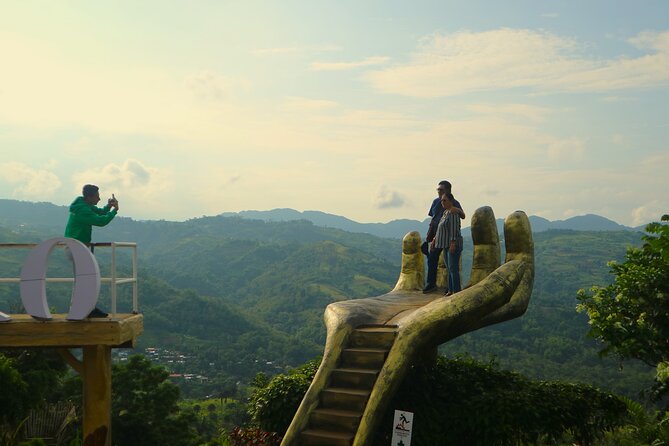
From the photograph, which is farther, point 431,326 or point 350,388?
point 431,326

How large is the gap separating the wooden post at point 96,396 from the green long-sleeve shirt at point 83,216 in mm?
1953

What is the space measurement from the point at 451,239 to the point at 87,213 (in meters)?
6.74

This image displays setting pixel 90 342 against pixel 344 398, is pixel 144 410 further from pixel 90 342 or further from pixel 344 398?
pixel 344 398

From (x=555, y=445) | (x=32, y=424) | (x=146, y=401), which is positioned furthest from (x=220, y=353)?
(x=555, y=445)

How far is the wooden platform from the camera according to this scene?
1033cm

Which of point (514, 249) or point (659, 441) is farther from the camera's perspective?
point (514, 249)

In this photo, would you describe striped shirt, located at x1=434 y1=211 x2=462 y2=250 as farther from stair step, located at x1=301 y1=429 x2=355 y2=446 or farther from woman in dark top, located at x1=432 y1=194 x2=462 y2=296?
stair step, located at x1=301 y1=429 x2=355 y2=446

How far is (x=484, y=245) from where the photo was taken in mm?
13445

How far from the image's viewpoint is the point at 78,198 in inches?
417

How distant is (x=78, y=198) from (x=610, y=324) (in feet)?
41.8

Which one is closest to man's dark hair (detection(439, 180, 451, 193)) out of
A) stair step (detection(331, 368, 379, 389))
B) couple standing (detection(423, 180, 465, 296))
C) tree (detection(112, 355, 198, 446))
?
couple standing (detection(423, 180, 465, 296))

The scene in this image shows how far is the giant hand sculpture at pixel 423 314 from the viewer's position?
10.1m

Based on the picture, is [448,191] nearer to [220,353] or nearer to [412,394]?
[412,394]

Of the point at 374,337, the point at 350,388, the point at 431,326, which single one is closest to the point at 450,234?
the point at 431,326
